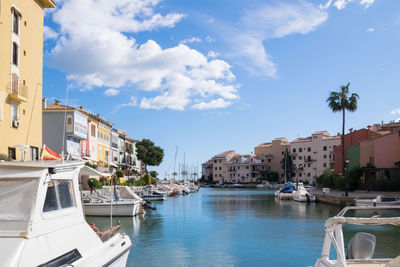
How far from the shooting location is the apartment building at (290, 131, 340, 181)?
124188 millimetres

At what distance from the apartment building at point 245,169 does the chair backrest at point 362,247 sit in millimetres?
134215

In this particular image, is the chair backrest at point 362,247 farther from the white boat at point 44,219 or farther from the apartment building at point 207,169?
the apartment building at point 207,169

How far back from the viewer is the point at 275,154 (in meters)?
140

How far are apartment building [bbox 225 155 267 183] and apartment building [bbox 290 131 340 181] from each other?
566 inches

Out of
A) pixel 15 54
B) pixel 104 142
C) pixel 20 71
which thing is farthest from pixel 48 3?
pixel 104 142

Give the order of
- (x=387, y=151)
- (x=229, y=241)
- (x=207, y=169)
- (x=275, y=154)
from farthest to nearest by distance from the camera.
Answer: (x=207, y=169) → (x=275, y=154) → (x=387, y=151) → (x=229, y=241)

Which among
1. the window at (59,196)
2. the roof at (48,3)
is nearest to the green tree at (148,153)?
the roof at (48,3)

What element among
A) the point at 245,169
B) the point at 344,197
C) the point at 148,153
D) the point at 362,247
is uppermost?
the point at 148,153

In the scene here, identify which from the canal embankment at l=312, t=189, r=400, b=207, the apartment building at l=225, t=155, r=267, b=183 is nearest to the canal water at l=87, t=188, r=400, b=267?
the canal embankment at l=312, t=189, r=400, b=207

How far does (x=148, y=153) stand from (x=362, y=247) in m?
90.8

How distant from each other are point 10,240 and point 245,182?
139506 mm

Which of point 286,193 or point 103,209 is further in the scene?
point 286,193

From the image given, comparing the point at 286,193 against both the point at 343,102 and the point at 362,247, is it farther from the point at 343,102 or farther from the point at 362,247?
the point at 362,247

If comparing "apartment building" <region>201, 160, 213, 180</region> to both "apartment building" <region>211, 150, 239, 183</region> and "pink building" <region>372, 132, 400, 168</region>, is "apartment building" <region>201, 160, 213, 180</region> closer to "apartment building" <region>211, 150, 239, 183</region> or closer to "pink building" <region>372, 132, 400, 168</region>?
"apartment building" <region>211, 150, 239, 183</region>
